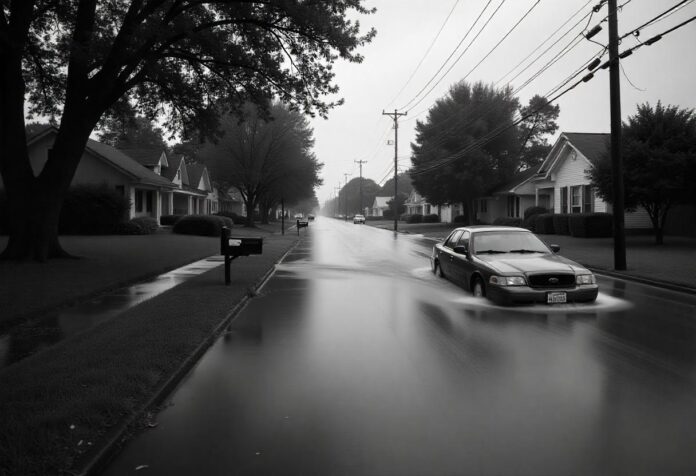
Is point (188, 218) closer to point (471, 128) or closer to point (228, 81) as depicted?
point (228, 81)

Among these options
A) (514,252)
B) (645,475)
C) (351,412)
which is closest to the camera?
(645,475)

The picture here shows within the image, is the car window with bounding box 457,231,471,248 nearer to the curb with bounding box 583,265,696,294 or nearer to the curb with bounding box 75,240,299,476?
the curb with bounding box 583,265,696,294

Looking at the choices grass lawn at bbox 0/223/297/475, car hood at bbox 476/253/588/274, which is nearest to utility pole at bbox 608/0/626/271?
car hood at bbox 476/253/588/274

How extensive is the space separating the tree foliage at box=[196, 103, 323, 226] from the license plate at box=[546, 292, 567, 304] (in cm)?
3908

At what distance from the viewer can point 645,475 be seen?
11.1 feet

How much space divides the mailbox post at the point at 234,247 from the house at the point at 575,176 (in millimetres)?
23134

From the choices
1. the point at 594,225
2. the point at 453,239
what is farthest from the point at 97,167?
the point at 594,225

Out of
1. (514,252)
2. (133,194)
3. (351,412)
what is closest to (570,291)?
(514,252)

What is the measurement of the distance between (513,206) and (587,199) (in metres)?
15.5

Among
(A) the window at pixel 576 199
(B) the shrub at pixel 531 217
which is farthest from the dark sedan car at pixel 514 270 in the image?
(B) the shrub at pixel 531 217

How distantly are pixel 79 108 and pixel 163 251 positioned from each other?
6803mm

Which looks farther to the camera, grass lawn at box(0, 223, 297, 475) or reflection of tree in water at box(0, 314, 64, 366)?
reflection of tree in water at box(0, 314, 64, 366)

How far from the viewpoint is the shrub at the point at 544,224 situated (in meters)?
32.9

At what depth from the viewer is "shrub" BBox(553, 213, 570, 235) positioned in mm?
31078
